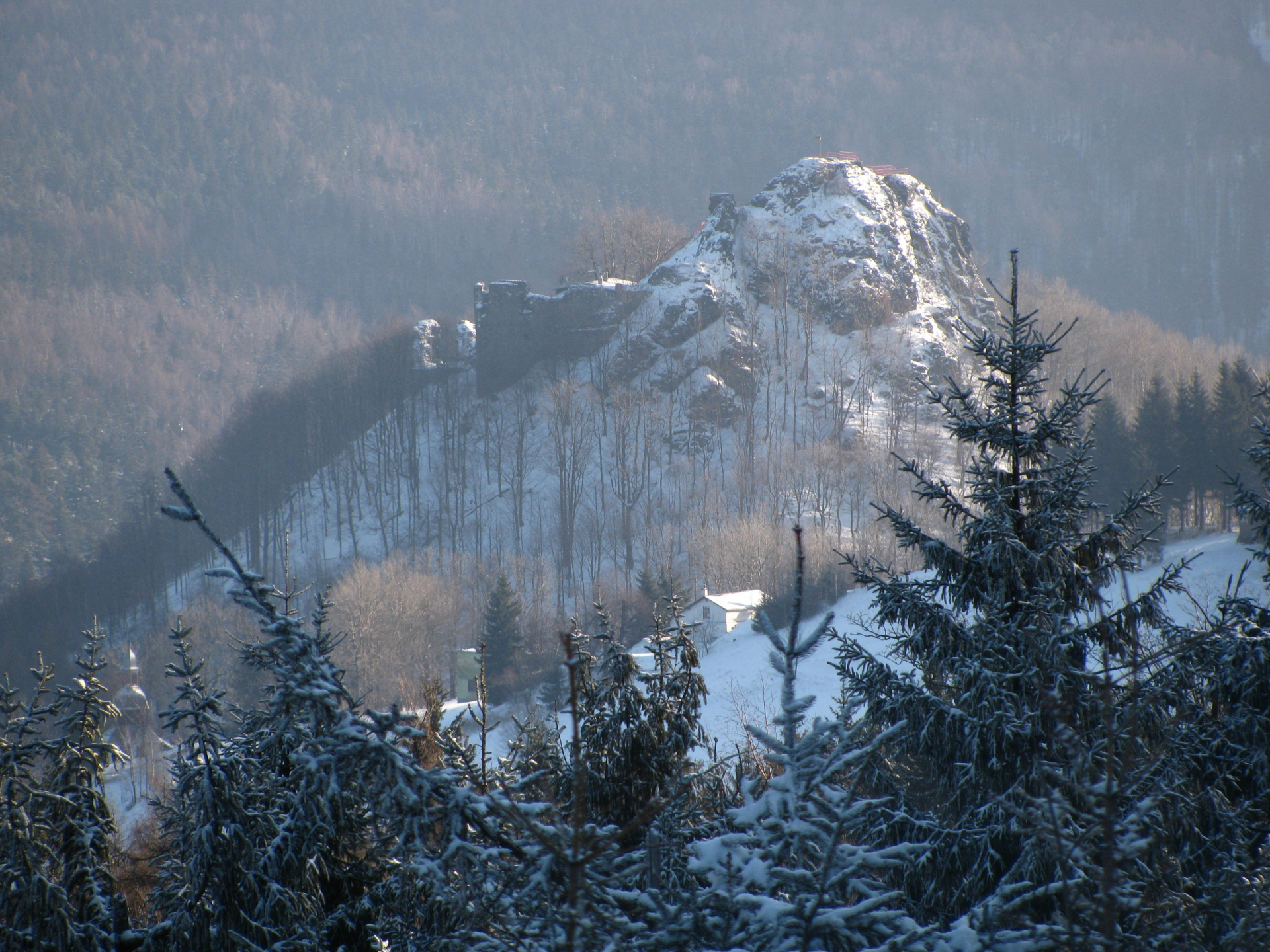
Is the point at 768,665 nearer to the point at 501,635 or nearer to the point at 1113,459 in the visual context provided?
the point at 501,635

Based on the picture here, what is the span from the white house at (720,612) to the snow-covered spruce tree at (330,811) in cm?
2665

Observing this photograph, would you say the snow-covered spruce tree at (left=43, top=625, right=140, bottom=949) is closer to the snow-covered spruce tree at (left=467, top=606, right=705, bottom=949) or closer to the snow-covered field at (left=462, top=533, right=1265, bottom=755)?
the snow-covered spruce tree at (left=467, top=606, right=705, bottom=949)

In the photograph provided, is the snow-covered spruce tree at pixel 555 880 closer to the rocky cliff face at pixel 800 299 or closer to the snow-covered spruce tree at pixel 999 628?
the snow-covered spruce tree at pixel 999 628

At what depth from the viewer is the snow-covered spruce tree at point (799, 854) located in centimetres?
260

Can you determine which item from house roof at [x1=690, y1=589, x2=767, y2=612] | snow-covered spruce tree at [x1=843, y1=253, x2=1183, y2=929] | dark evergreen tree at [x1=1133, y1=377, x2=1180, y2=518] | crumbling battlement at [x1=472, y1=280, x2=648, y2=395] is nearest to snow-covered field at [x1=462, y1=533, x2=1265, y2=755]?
house roof at [x1=690, y1=589, x2=767, y2=612]

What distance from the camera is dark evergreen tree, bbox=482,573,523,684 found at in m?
33.9

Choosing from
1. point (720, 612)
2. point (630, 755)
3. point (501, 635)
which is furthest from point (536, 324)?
point (630, 755)

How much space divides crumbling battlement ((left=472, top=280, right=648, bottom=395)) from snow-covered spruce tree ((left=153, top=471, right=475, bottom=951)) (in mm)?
52233

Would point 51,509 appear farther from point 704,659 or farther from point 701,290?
point 704,659

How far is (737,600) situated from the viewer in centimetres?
3428

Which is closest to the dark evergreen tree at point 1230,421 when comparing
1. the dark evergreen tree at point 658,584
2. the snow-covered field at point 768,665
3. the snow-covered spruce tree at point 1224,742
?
the snow-covered field at point 768,665

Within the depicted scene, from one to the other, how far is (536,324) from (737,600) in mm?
29927

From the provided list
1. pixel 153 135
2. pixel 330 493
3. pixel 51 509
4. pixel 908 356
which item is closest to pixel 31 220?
pixel 153 135

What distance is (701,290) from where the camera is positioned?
57625 mm
